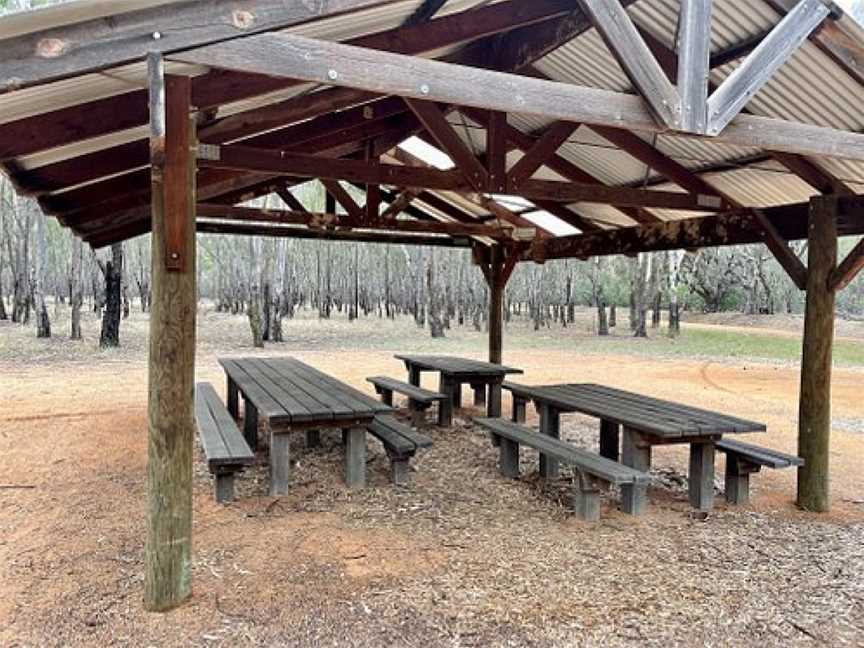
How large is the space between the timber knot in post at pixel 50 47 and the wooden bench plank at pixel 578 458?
12.0 ft

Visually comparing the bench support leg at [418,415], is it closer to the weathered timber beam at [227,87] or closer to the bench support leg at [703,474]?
the bench support leg at [703,474]

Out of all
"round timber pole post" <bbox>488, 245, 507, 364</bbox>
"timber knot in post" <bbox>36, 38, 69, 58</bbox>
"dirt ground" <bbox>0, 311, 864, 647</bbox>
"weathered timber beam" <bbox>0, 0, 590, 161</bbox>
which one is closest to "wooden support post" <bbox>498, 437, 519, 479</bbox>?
"dirt ground" <bbox>0, 311, 864, 647</bbox>

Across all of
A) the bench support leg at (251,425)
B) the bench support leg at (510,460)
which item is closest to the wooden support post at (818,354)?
the bench support leg at (510,460)

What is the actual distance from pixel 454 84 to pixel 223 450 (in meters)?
2.85

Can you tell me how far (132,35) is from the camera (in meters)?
2.39

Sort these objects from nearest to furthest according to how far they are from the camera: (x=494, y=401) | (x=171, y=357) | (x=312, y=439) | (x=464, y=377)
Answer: (x=171, y=357) → (x=312, y=439) → (x=464, y=377) → (x=494, y=401)

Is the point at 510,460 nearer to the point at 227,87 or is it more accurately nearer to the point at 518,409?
the point at 518,409

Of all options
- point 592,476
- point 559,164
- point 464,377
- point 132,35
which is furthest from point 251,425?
point 559,164

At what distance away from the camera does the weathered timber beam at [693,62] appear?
306 centimetres

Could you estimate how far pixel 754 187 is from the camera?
589cm

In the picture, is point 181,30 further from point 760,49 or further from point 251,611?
point 760,49

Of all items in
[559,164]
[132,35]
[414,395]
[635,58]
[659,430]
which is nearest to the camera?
[132,35]

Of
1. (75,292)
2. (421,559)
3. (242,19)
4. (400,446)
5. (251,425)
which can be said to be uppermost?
(242,19)

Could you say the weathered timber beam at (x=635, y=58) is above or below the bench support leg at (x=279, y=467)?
above
